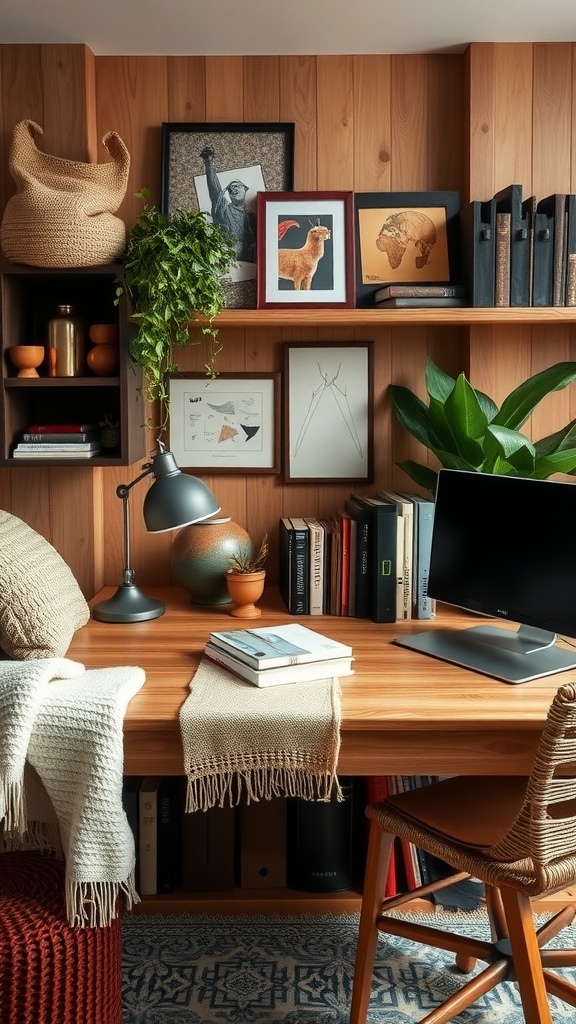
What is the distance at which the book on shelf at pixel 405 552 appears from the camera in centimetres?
239

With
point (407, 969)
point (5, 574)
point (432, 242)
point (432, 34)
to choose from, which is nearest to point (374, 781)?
point (407, 969)

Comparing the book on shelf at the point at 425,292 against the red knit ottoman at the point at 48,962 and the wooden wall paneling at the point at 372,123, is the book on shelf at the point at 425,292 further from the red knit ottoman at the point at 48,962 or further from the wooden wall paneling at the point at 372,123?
the red knit ottoman at the point at 48,962

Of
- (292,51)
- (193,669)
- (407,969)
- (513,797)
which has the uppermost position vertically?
(292,51)

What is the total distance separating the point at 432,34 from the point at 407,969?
2399mm

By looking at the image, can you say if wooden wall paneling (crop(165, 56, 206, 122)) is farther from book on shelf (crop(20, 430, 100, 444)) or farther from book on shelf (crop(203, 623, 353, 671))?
book on shelf (crop(203, 623, 353, 671))

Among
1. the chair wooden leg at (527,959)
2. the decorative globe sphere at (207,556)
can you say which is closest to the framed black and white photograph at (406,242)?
the decorative globe sphere at (207,556)

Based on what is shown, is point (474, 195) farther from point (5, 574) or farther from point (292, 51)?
point (5, 574)

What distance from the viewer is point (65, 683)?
181cm

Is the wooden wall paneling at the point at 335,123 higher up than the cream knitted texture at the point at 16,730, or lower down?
higher up

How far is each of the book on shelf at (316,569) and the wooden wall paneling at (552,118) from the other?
3.85 feet

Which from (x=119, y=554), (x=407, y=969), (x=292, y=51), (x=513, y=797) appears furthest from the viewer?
(x=119, y=554)

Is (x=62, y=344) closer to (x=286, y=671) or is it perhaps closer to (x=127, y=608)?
(x=127, y=608)

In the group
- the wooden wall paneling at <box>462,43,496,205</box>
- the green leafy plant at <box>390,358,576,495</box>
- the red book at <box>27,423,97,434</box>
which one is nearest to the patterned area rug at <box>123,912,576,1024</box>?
the green leafy plant at <box>390,358,576,495</box>

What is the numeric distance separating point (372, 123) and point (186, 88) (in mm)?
541
